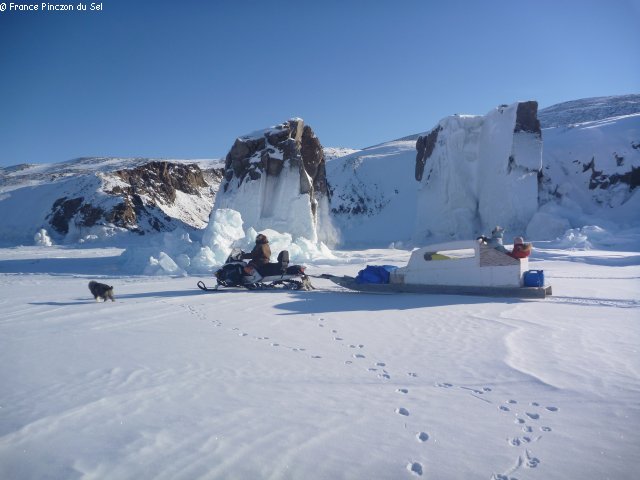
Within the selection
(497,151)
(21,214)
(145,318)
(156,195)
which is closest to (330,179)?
(156,195)

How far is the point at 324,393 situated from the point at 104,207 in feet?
96.0

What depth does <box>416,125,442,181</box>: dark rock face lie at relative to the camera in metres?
28.6

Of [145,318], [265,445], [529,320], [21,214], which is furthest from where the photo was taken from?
[21,214]

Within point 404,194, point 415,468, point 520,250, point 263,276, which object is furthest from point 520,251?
point 404,194

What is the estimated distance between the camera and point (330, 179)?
39875mm

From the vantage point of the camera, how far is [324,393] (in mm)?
3678

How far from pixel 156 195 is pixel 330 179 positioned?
14.2 metres

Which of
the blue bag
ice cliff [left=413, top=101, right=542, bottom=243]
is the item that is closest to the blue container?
the blue bag

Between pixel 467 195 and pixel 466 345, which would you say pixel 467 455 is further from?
pixel 467 195

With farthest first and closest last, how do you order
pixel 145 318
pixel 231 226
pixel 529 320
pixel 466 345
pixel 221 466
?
pixel 231 226
pixel 145 318
pixel 529 320
pixel 466 345
pixel 221 466

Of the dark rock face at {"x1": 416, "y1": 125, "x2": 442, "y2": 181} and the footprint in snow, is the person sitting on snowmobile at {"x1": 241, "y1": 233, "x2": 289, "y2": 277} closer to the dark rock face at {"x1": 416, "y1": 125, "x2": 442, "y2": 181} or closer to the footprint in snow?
the footprint in snow

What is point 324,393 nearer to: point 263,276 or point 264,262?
point 263,276

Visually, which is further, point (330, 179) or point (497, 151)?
point (330, 179)

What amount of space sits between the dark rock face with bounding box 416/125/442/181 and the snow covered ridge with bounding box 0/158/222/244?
1648 centimetres
